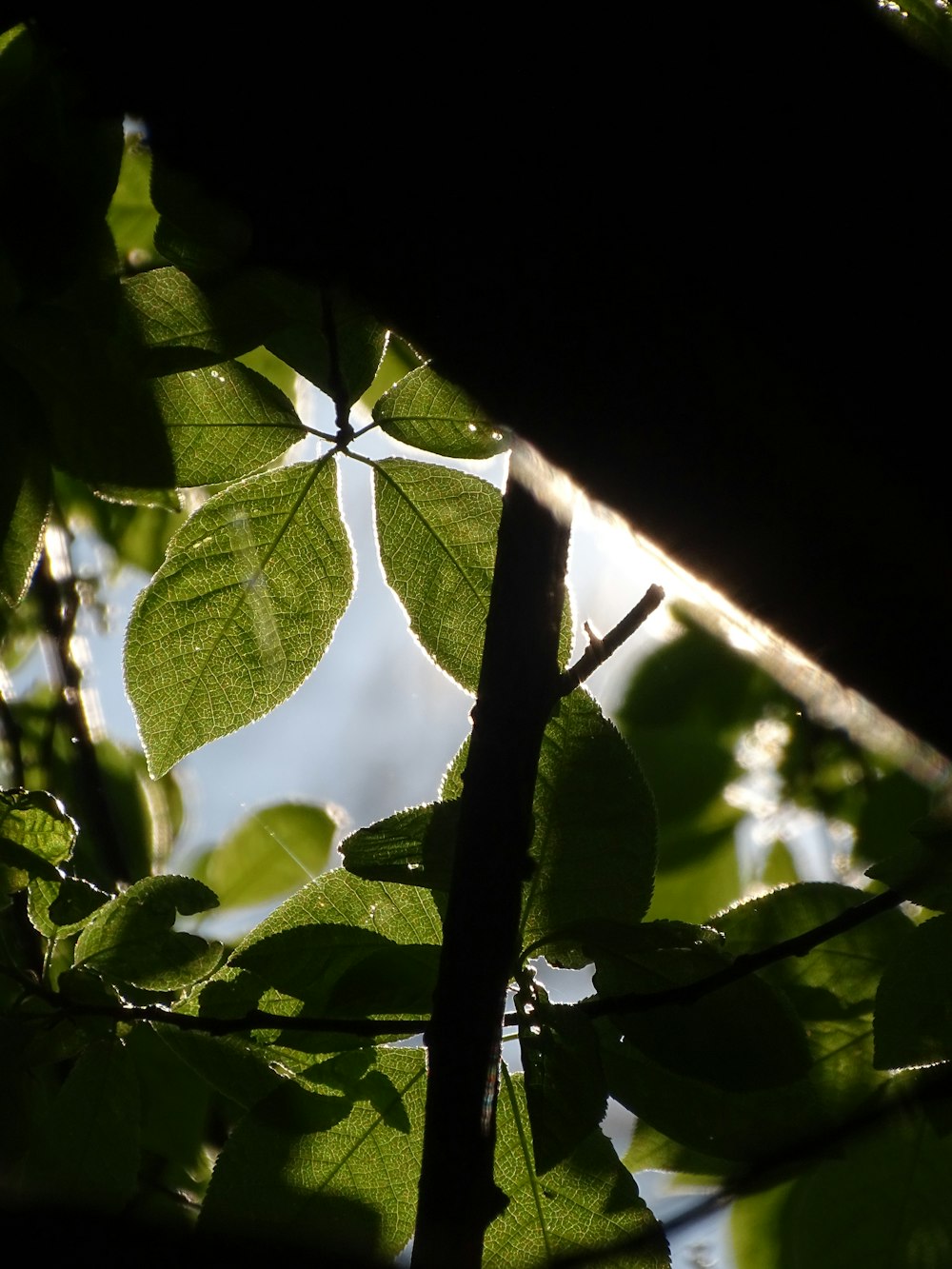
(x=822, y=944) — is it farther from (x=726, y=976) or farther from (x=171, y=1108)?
(x=171, y=1108)

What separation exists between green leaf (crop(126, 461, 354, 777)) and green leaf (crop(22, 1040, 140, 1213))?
7.4 inches

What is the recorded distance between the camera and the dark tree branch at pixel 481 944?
0.59m

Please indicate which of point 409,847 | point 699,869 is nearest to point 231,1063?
point 409,847

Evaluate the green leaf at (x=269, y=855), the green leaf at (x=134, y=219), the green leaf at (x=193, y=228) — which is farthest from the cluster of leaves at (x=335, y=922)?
the green leaf at (x=269, y=855)

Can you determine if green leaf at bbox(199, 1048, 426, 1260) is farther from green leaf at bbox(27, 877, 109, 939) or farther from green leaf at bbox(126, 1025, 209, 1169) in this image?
green leaf at bbox(126, 1025, 209, 1169)

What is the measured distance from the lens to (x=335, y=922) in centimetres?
70

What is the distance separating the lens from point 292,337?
68 centimetres

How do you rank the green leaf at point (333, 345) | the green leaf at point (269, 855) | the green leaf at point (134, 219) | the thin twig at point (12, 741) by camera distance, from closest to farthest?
the green leaf at point (333, 345), the green leaf at point (134, 219), the green leaf at point (269, 855), the thin twig at point (12, 741)

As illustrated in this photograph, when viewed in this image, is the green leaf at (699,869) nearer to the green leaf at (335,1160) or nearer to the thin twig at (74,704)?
the green leaf at (335,1160)

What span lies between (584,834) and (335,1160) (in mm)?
259

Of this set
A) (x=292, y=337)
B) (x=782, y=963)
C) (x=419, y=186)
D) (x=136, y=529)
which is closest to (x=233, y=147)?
(x=419, y=186)

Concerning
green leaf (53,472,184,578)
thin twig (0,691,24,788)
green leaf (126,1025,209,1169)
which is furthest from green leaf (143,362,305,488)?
thin twig (0,691,24,788)

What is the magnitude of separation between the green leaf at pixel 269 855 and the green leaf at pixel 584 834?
0.71m

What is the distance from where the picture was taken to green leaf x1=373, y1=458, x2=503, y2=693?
72 centimetres
